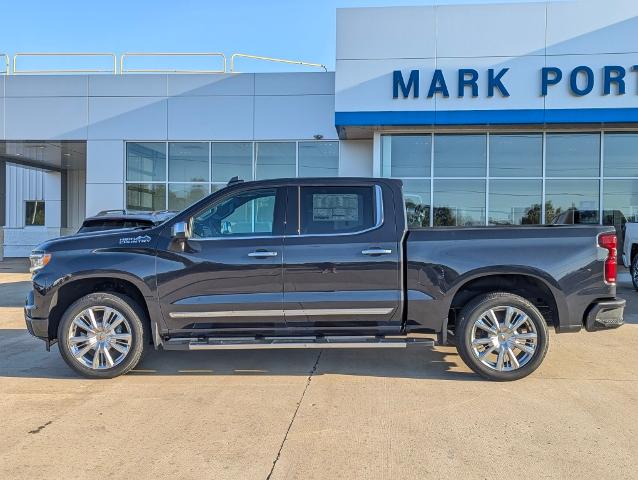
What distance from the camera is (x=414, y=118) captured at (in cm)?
1317

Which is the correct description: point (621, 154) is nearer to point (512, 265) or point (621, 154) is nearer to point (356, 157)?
point (356, 157)

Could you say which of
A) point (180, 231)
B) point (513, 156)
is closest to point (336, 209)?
point (180, 231)

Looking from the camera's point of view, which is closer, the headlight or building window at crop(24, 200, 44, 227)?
the headlight

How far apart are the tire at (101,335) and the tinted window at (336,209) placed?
1.96 m

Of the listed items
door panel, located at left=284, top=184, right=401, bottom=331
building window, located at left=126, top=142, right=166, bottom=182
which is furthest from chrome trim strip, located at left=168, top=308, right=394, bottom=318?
building window, located at left=126, top=142, right=166, bottom=182

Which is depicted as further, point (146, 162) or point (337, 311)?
point (146, 162)

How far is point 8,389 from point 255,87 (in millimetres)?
12330

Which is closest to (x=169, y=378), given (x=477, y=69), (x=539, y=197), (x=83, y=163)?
(x=477, y=69)

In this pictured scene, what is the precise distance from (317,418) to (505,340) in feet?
6.93

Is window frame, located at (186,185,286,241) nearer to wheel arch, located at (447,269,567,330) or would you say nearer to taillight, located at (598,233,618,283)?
wheel arch, located at (447,269,567,330)

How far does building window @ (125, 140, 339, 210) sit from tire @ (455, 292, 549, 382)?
11.1m

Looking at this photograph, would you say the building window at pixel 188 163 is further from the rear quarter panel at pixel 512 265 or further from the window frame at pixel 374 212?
the rear quarter panel at pixel 512 265

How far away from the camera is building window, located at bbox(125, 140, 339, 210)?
1598cm

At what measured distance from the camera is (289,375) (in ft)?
17.9
